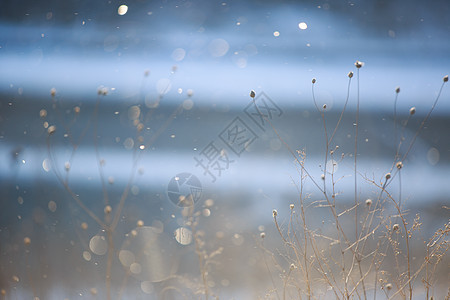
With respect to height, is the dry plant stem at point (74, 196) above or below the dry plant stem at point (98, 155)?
below

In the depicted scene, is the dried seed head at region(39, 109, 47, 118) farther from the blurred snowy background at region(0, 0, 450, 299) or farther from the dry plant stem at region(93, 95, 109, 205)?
the dry plant stem at region(93, 95, 109, 205)

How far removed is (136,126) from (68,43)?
0.30m

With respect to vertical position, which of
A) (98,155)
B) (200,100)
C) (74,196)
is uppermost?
(200,100)

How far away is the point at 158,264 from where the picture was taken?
41.4 inches

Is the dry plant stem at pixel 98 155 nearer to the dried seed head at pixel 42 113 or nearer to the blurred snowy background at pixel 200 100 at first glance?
the blurred snowy background at pixel 200 100

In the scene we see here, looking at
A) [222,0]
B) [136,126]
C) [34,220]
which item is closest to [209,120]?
[136,126]

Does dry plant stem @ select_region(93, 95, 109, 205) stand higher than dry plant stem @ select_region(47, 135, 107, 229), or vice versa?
dry plant stem @ select_region(93, 95, 109, 205)

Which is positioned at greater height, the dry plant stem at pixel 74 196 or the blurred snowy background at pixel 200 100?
the blurred snowy background at pixel 200 100

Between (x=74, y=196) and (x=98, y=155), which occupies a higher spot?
(x=98, y=155)

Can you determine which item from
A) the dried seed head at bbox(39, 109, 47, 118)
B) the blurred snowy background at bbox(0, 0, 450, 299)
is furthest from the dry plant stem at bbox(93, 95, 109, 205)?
the dried seed head at bbox(39, 109, 47, 118)

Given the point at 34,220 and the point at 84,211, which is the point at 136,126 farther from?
the point at 34,220

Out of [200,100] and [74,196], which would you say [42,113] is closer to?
[74,196]

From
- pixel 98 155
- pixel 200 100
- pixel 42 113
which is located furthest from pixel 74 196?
pixel 200 100

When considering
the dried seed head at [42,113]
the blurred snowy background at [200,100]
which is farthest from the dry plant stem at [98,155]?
the dried seed head at [42,113]
